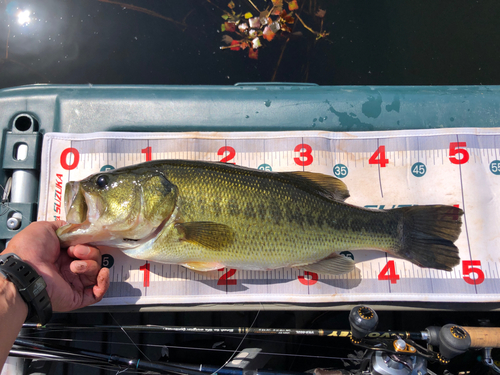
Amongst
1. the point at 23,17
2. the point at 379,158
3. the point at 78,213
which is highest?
the point at 23,17

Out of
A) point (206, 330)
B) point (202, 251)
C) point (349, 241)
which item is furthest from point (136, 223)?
point (349, 241)

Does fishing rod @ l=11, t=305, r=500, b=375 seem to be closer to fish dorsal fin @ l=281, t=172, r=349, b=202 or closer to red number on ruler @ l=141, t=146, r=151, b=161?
fish dorsal fin @ l=281, t=172, r=349, b=202

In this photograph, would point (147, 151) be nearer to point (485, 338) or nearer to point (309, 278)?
point (309, 278)

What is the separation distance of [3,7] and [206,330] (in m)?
4.07

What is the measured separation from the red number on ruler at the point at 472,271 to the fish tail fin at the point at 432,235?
0.51ft

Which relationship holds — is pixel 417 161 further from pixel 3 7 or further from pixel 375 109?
pixel 3 7

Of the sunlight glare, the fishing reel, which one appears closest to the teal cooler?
the fishing reel

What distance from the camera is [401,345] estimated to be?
1.76 metres

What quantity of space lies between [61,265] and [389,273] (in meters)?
2.24

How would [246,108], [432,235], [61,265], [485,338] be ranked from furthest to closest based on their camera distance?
[246,108] < [432,235] < [61,265] < [485,338]

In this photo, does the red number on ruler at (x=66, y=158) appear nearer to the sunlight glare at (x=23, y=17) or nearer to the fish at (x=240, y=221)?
the fish at (x=240, y=221)

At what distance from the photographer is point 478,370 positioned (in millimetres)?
2301

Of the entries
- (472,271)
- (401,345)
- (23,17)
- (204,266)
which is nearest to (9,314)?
(204,266)

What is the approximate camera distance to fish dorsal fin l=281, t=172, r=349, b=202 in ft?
6.68
